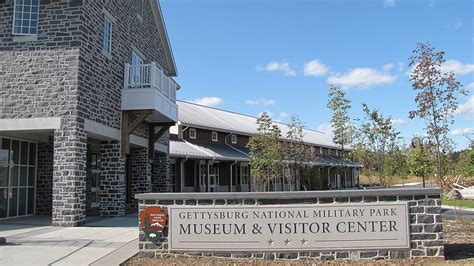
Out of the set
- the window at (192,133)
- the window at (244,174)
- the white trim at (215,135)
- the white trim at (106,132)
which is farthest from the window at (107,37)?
the window at (244,174)

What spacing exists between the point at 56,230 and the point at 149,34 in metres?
12.2

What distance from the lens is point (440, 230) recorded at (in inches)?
325

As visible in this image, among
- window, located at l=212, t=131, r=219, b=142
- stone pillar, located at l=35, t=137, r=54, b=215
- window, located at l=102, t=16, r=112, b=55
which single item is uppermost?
window, located at l=102, t=16, r=112, b=55

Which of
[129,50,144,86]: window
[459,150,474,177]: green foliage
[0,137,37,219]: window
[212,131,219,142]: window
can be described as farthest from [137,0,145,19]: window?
[459,150,474,177]: green foliage

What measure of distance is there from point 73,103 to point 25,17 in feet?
11.5

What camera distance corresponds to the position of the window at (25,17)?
1512 cm

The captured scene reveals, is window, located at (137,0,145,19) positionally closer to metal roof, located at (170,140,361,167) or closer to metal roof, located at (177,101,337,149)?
metal roof, located at (170,140,361,167)

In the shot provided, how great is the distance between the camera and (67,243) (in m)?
10.8

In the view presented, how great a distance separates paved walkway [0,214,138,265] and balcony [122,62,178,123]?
15.3 ft

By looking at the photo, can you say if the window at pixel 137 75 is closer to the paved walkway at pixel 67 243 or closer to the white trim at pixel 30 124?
the white trim at pixel 30 124

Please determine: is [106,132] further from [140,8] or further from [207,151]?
[207,151]

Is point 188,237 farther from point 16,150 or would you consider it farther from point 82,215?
point 16,150

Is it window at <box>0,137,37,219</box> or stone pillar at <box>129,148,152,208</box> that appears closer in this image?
window at <box>0,137,37,219</box>

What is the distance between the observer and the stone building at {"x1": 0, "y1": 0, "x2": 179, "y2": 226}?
14555 millimetres
